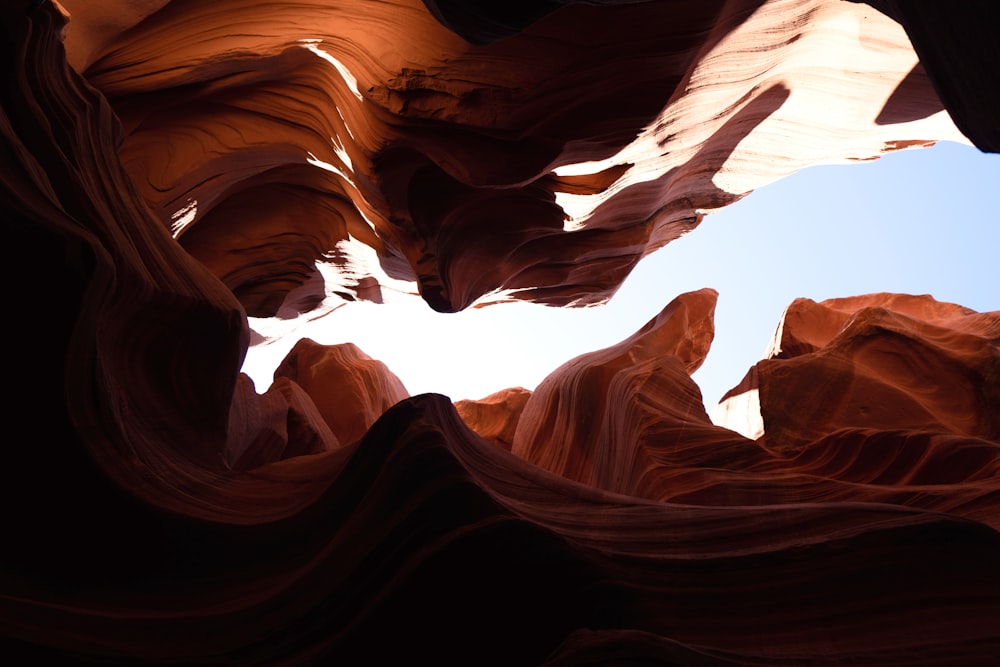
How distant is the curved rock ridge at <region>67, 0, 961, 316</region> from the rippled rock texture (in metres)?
0.03

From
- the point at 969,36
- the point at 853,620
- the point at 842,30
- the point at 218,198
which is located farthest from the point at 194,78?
the point at 853,620

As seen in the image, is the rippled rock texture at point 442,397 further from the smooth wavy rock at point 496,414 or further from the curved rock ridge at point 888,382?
the smooth wavy rock at point 496,414

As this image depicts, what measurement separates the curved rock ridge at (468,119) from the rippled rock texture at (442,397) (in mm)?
30

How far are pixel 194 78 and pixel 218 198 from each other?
1.34 m

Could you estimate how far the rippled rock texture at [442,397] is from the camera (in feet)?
10.3

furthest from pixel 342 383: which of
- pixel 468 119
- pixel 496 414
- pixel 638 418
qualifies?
pixel 468 119

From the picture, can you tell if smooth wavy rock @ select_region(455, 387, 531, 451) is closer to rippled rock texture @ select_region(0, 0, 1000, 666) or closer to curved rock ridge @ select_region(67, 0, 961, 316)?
rippled rock texture @ select_region(0, 0, 1000, 666)

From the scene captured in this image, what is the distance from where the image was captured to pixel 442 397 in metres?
4.20

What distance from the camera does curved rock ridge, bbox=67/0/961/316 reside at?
5.52 m

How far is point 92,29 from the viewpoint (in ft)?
17.6

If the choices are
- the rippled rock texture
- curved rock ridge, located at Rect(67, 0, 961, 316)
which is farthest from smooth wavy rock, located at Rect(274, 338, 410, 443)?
curved rock ridge, located at Rect(67, 0, 961, 316)

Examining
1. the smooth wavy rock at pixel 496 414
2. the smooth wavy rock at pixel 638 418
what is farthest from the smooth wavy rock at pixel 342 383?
the smooth wavy rock at pixel 638 418

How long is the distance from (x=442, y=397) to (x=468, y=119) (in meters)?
2.40

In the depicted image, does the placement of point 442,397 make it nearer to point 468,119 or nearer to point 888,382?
point 468,119
